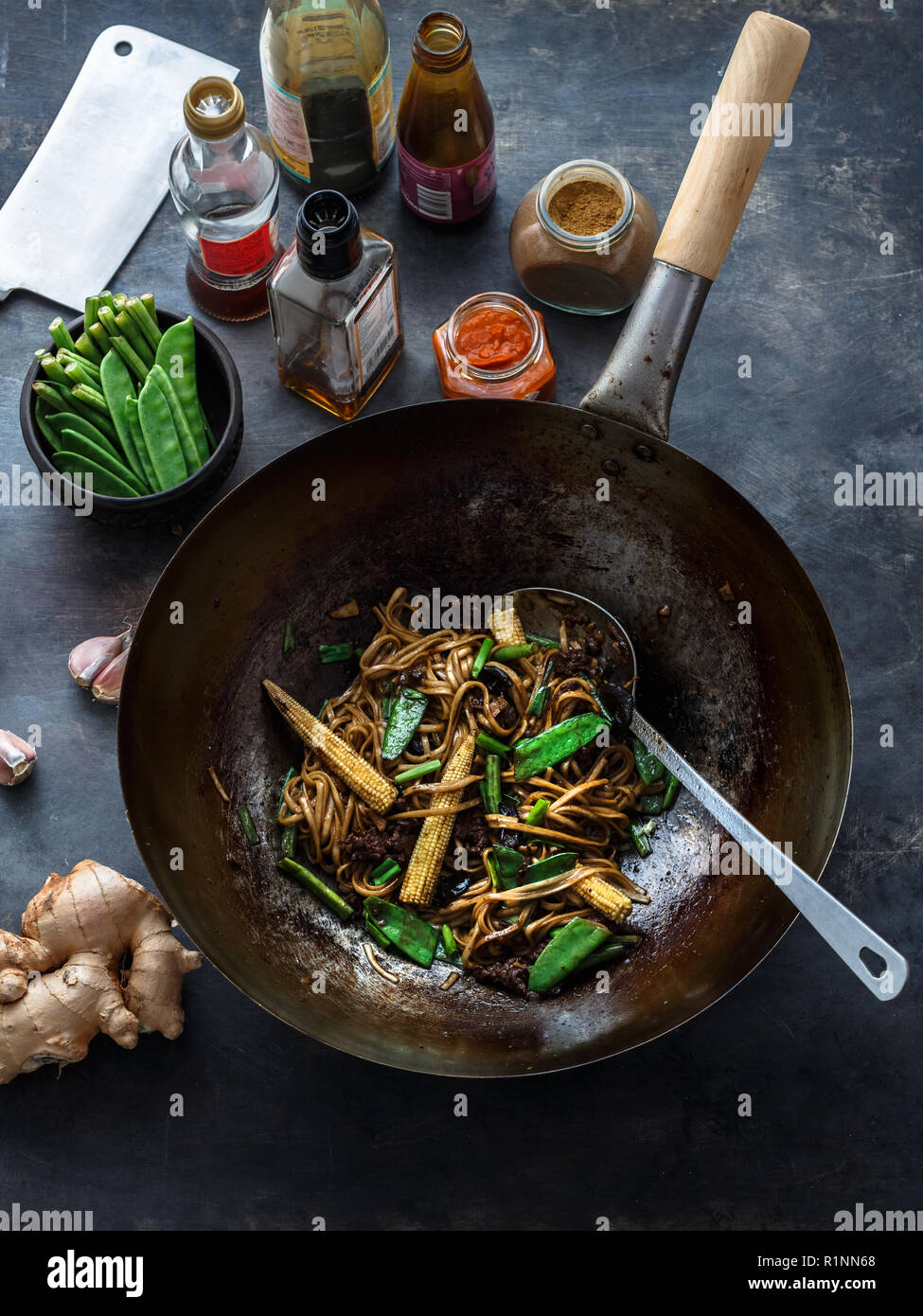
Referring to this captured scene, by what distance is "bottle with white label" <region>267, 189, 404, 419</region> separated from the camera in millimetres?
2891

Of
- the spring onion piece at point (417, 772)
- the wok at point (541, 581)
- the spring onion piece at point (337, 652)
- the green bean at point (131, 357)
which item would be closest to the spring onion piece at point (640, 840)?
the wok at point (541, 581)

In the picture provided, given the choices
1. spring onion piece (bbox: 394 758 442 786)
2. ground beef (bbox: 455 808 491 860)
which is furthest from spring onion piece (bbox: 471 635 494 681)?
ground beef (bbox: 455 808 491 860)

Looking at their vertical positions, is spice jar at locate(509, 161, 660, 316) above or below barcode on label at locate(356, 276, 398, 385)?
above

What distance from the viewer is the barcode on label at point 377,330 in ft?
10.3

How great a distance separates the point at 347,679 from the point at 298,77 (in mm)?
1603

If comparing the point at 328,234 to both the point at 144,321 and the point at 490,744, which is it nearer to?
the point at 144,321

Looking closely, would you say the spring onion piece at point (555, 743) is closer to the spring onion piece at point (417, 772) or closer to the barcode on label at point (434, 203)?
the spring onion piece at point (417, 772)

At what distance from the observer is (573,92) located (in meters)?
3.55

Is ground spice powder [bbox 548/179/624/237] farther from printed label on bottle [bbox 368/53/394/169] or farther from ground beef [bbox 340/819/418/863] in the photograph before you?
ground beef [bbox 340/819/418/863]

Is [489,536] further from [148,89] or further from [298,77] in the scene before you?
[148,89]

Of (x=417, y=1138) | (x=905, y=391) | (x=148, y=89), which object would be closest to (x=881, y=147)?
(x=905, y=391)

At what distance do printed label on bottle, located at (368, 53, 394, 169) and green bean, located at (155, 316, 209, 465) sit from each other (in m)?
0.77

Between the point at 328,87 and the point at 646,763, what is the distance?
6.51 ft

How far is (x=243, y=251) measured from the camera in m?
3.28
